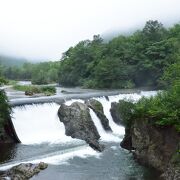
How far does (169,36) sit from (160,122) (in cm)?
5332

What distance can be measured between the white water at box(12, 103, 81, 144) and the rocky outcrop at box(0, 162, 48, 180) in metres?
8.13

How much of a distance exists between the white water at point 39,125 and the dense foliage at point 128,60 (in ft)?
95.3

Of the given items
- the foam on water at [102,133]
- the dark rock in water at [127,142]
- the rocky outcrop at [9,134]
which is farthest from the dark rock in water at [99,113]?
the rocky outcrop at [9,134]

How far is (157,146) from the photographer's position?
25.7 metres

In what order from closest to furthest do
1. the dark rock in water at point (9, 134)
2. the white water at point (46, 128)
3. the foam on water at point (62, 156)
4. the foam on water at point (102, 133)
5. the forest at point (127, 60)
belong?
the foam on water at point (62, 156) → the dark rock in water at point (9, 134) → the white water at point (46, 128) → the foam on water at point (102, 133) → the forest at point (127, 60)

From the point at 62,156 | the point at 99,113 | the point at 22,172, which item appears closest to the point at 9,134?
the point at 62,156

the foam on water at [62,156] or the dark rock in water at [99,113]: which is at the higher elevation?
the dark rock in water at [99,113]

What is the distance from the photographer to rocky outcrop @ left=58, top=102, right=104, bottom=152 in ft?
110

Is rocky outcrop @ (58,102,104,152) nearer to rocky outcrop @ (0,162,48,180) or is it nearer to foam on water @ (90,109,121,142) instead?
foam on water @ (90,109,121,142)

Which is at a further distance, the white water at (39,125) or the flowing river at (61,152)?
the white water at (39,125)

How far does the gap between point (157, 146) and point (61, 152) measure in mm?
7164

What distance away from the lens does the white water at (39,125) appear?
33.3m

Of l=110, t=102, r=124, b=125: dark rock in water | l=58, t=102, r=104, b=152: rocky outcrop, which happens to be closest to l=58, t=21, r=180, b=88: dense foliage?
l=110, t=102, r=124, b=125: dark rock in water

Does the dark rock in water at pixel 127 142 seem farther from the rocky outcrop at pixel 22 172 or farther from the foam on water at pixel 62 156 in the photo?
the rocky outcrop at pixel 22 172
